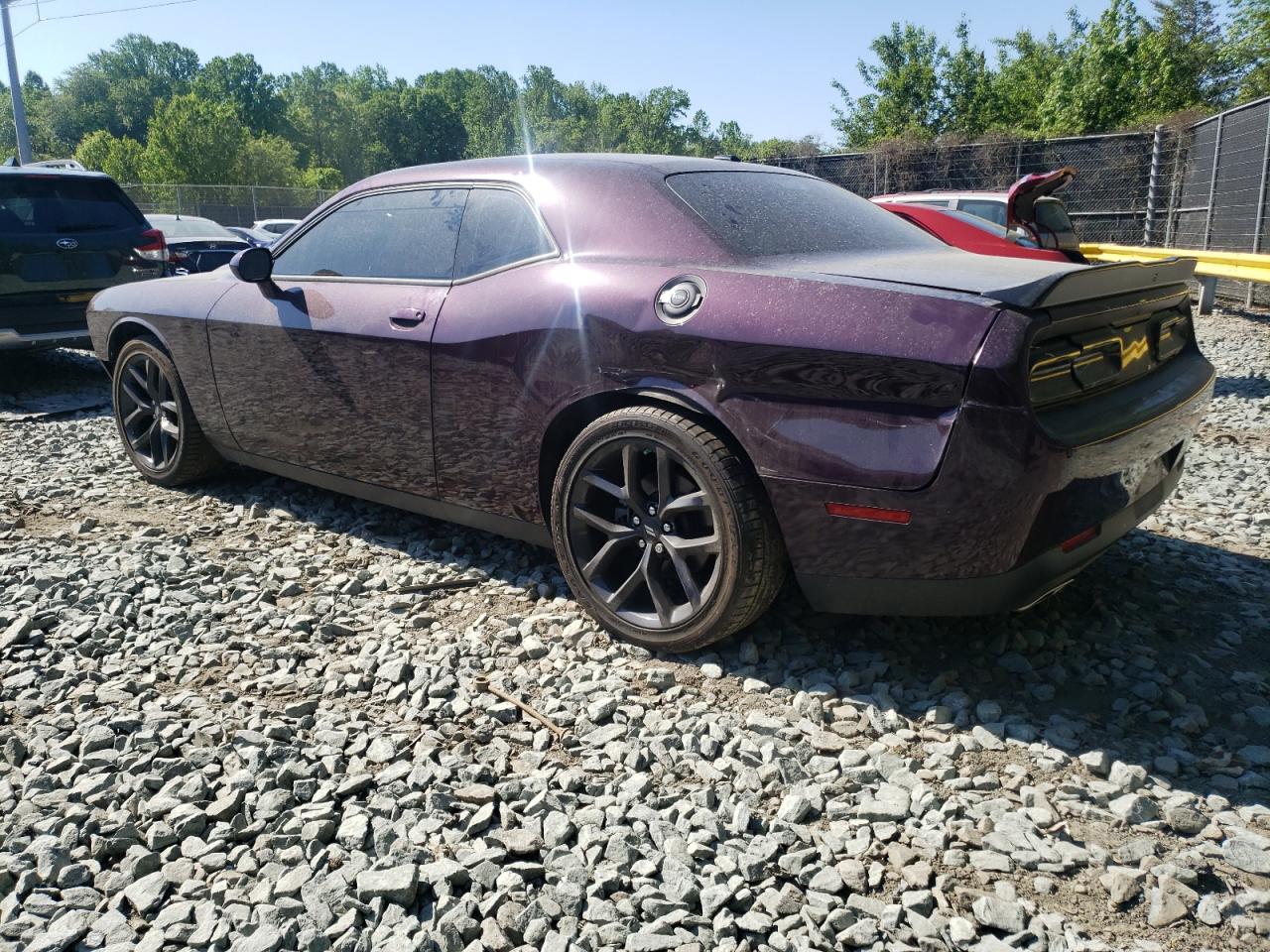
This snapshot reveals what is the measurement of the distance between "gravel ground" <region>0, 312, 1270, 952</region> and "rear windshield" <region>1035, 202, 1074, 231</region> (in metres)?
5.91

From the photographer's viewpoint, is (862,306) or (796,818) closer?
(796,818)

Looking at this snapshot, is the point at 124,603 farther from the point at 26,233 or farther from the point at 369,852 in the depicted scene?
the point at 26,233

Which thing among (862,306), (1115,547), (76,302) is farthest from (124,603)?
(76,302)

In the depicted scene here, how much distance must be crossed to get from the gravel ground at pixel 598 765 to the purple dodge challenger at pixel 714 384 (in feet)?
1.13

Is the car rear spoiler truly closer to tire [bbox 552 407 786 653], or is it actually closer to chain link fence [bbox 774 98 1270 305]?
tire [bbox 552 407 786 653]

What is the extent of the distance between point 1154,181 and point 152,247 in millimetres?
14603

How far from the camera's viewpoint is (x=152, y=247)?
873 centimetres

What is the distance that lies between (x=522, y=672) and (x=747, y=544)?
A: 2.77 ft

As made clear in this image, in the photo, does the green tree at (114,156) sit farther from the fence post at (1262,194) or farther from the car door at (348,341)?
the car door at (348,341)

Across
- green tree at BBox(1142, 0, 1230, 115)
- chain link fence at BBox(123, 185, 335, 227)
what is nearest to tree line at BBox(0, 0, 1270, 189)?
green tree at BBox(1142, 0, 1230, 115)

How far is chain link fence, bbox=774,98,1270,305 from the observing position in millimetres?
11648

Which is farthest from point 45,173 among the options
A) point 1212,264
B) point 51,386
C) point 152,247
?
point 1212,264

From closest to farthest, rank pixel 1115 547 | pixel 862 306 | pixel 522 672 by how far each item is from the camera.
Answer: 1. pixel 862 306
2. pixel 522 672
3. pixel 1115 547

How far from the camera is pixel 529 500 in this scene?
3555 millimetres
